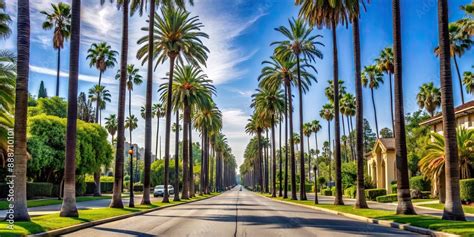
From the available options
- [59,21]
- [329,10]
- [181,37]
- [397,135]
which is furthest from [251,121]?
[397,135]

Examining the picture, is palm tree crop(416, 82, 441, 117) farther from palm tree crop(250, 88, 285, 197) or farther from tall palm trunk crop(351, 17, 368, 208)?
tall palm trunk crop(351, 17, 368, 208)

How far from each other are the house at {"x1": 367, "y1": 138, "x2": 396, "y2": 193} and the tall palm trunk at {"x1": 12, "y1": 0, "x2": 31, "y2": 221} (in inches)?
1886

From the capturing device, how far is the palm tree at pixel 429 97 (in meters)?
69.7

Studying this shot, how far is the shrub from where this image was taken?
149ft

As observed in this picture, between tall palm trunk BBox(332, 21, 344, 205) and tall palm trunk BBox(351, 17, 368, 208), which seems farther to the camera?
tall palm trunk BBox(332, 21, 344, 205)

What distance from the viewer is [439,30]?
20.7 m

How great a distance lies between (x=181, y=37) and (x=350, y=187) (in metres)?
32.6

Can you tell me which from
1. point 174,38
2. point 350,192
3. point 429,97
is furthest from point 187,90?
point 429,97

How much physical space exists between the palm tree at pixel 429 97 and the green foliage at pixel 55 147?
149 feet

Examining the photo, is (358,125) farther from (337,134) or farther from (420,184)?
(420,184)

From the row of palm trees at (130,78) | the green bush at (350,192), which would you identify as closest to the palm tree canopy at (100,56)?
the row of palm trees at (130,78)

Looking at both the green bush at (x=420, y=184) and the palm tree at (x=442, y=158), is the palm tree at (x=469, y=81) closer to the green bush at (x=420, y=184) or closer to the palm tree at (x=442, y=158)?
the green bush at (x=420, y=184)

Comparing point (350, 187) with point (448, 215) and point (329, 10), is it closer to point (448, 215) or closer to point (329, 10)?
point (329, 10)

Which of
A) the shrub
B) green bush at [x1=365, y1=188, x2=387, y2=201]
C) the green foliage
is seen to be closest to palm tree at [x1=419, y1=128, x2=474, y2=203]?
green bush at [x1=365, y1=188, x2=387, y2=201]
